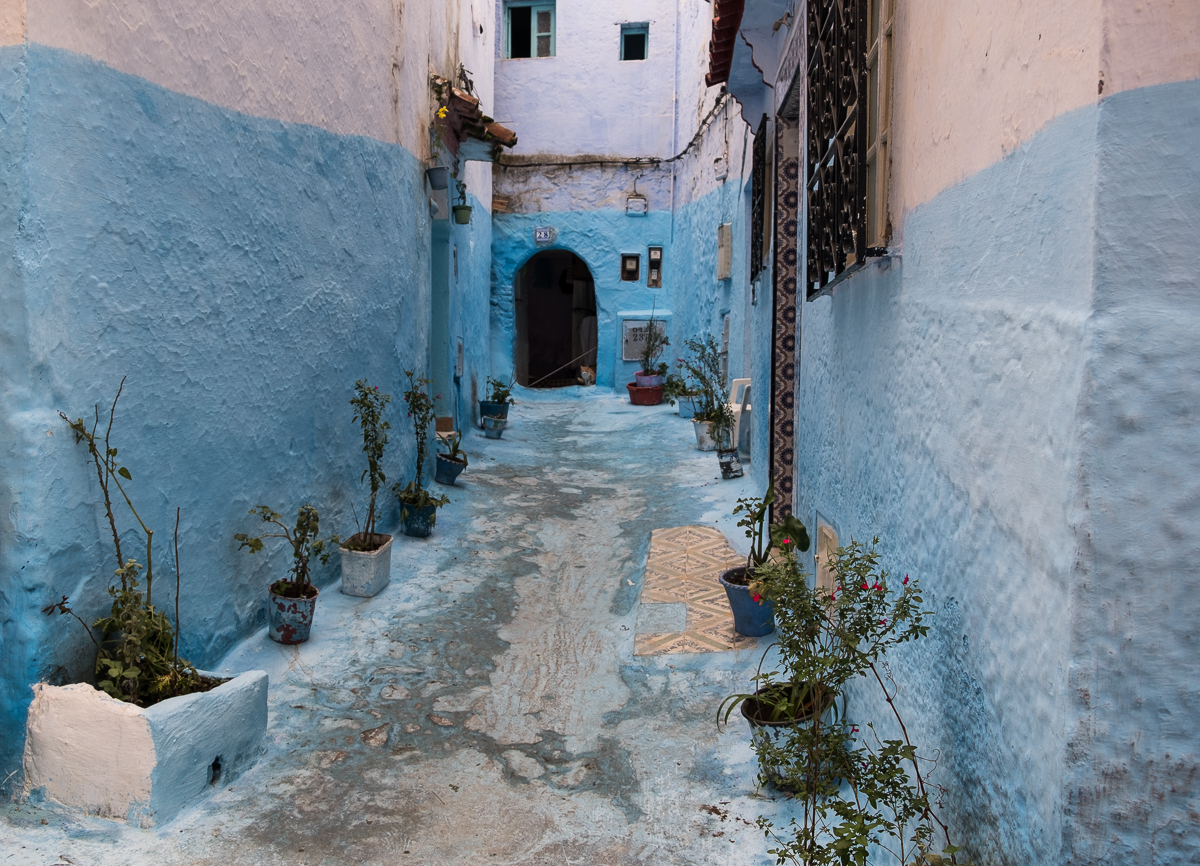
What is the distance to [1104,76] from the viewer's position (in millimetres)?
1680

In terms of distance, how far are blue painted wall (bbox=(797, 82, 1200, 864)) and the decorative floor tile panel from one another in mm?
2829

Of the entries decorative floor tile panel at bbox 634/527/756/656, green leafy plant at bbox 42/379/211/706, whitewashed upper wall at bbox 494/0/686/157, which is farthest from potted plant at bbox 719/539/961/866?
whitewashed upper wall at bbox 494/0/686/157

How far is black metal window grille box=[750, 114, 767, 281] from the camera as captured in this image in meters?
7.54

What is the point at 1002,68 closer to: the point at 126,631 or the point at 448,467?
the point at 126,631

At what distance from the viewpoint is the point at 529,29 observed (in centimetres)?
1714

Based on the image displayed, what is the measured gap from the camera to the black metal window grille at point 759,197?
7.54 metres

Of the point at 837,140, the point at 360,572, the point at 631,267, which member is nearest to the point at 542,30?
the point at 631,267

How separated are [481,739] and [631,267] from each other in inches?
522

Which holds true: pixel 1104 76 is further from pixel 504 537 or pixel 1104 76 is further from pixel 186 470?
pixel 504 537

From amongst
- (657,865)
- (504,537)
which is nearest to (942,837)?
(657,865)

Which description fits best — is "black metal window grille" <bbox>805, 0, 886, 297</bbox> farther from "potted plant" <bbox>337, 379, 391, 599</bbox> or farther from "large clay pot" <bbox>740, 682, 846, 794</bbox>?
"potted plant" <bbox>337, 379, 391, 599</bbox>

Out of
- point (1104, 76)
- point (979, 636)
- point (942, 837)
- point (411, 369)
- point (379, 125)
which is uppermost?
point (379, 125)

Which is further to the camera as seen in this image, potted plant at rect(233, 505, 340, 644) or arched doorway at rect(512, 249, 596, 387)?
arched doorway at rect(512, 249, 596, 387)

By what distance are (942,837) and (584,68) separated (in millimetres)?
16200
